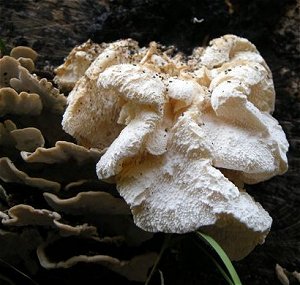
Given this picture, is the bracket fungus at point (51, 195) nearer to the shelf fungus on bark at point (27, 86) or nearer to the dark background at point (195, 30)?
the shelf fungus on bark at point (27, 86)

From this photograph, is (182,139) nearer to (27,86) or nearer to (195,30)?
(27,86)

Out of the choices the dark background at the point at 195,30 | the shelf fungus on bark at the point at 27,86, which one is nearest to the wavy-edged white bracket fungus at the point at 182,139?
the shelf fungus on bark at the point at 27,86

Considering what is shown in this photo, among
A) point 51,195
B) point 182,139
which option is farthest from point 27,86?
point 182,139

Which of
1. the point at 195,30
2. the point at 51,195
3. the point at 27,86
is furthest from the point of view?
the point at 195,30

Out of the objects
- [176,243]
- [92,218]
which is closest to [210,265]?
[176,243]

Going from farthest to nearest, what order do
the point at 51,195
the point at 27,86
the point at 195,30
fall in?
the point at 195,30 → the point at 27,86 → the point at 51,195

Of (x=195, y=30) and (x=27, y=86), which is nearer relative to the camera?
(x=27, y=86)
